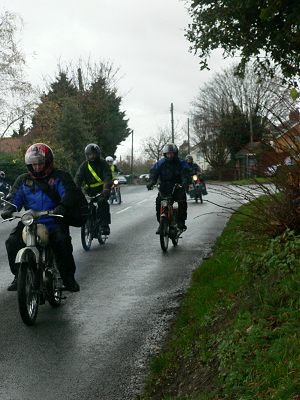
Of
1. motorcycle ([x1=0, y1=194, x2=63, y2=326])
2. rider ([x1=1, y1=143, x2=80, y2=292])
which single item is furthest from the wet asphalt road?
rider ([x1=1, y1=143, x2=80, y2=292])

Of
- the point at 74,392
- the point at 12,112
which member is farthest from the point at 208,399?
the point at 12,112

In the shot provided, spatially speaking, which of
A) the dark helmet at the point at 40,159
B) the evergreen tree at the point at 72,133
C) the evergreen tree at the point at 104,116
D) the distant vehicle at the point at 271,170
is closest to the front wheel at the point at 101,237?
the dark helmet at the point at 40,159

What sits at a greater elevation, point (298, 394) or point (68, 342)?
point (298, 394)

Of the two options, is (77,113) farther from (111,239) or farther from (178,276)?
(178,276)

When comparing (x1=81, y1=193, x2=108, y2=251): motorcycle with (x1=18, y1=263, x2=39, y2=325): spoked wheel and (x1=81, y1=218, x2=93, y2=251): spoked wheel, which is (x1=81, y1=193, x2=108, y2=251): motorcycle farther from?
(x1=18, y1=263, x2=39, y2=325): spoked wheel

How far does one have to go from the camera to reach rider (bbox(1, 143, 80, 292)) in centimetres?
695

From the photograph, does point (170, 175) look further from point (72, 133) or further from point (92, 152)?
point (72, 133)

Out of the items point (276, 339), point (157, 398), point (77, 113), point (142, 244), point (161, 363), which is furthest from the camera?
point (77, 113)

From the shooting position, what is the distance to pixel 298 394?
3.31 meters

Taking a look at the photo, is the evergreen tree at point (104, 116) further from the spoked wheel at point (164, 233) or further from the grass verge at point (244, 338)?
the grass verge at point (244, 338)

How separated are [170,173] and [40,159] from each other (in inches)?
211

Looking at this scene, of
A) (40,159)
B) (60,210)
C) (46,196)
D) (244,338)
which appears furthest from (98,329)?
(244,338)

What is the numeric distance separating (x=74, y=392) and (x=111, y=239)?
9309 mm

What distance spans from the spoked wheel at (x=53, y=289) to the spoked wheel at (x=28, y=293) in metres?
0.26
